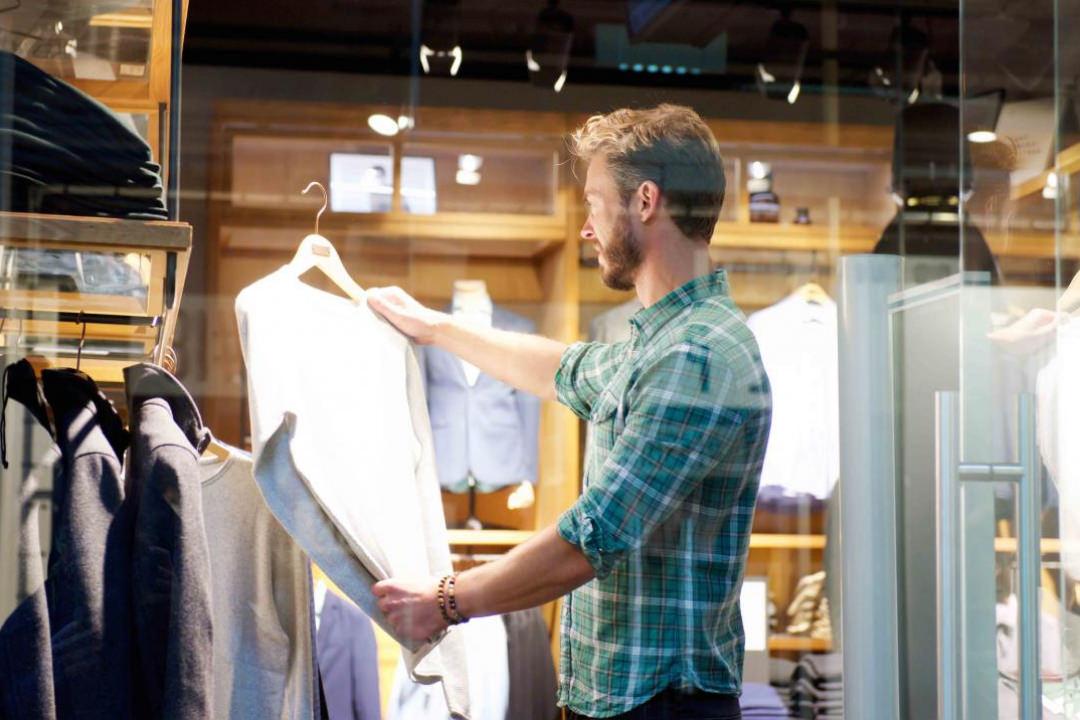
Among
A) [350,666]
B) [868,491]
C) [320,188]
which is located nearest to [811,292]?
[868,491]

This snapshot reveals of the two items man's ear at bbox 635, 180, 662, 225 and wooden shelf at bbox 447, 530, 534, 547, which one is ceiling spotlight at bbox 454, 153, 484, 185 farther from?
wooden shelf at bbox 447, 530, 534, 547

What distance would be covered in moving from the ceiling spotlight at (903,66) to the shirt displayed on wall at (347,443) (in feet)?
3.22

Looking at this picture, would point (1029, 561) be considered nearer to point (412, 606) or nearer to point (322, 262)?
point (412, 606)

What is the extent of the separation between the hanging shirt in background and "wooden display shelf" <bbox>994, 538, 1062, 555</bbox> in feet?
2.12

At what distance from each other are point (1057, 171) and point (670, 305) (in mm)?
441

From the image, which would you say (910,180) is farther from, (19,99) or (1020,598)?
(19,99)

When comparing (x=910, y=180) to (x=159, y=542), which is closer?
(x=159, y=542)

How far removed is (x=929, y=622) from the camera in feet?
4.72

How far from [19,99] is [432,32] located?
605mm

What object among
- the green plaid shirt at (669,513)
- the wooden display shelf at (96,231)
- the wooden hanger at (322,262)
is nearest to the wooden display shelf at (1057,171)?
the green plaid shirt at (669,513)

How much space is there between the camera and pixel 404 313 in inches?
62.7

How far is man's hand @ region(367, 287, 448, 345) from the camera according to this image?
1588 mm

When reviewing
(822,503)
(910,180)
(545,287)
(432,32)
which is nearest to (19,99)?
(432,32)


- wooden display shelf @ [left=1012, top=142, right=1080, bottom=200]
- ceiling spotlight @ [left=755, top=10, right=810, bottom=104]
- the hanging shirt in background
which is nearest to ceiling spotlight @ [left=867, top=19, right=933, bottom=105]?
ceiling spotlight @ [left=755, top=10, right=810, bottom=104]
